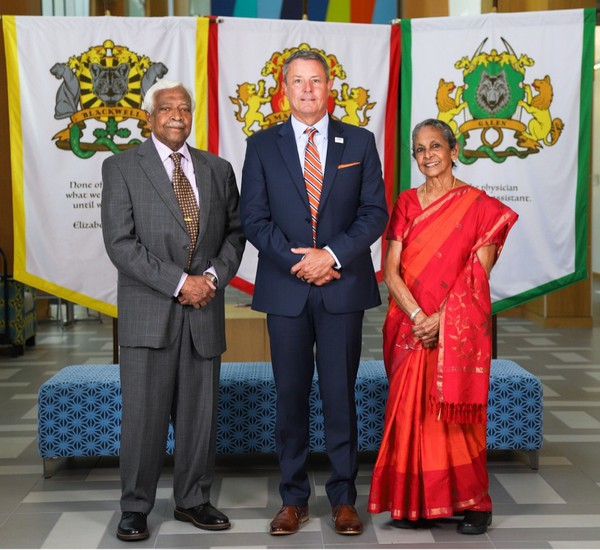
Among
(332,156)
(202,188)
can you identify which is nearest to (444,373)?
(332,156)

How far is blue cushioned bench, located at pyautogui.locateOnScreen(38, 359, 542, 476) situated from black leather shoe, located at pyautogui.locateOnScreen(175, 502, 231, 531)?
70 centimetres

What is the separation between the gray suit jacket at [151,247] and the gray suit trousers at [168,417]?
7cm

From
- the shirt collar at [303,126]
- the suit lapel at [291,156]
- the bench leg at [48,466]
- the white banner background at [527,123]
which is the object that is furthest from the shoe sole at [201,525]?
the white banner background at [527,123]

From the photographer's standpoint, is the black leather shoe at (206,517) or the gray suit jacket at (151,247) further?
the black leather shoe at (206,517)

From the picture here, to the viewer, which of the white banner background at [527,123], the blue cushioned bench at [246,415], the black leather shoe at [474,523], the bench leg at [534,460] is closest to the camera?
the black leather shoe at [474,523]

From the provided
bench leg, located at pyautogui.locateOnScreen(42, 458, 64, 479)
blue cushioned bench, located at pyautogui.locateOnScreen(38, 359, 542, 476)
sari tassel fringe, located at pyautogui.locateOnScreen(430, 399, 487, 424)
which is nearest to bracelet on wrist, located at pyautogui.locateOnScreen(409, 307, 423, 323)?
sari tassel fringe, located at pyautogui.locateOnScreen(430, 399, 487, 424)

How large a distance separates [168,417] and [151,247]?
67 cm

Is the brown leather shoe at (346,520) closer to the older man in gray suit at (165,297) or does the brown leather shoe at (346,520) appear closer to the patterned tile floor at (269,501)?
the patterned tile floor at (269,501)

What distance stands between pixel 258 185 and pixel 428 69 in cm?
244

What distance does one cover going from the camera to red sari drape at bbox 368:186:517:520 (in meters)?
3.40

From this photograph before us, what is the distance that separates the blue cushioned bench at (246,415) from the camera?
4.29 meters

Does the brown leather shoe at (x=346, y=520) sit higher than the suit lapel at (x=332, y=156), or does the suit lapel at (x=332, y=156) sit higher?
the suit lapel at (x=332, y=156)

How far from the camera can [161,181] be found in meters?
3.41

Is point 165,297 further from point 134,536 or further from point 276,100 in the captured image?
point 276,100
